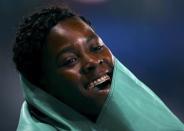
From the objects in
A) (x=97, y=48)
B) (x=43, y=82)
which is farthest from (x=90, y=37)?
(x=43, y=82)

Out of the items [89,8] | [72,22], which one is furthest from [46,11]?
[89,8]

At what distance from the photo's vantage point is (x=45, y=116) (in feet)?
3.06

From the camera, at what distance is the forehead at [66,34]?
36.7 inches

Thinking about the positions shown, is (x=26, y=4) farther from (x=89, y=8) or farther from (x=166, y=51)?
(x=166, y=51)

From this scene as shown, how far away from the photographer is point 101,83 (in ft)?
2.98

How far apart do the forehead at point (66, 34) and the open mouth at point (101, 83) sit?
88 millimetres

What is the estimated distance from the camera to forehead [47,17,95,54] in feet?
3.06

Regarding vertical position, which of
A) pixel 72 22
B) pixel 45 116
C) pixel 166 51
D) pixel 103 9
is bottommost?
pixel 166 51

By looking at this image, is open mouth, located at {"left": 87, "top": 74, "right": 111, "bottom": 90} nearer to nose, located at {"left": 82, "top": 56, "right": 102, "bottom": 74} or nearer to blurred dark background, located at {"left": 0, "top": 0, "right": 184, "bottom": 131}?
nose, located at {"left": 82, "top": 56, "right": 102, "bottom": 74}

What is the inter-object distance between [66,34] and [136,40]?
3.63 feet

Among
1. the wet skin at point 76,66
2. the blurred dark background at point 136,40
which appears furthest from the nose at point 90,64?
the blurred dark background at point 136,40

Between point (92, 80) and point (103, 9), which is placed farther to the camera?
point (103, 9)

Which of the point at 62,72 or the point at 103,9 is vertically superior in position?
the point at 62,72

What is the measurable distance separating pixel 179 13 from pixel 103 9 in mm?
331
